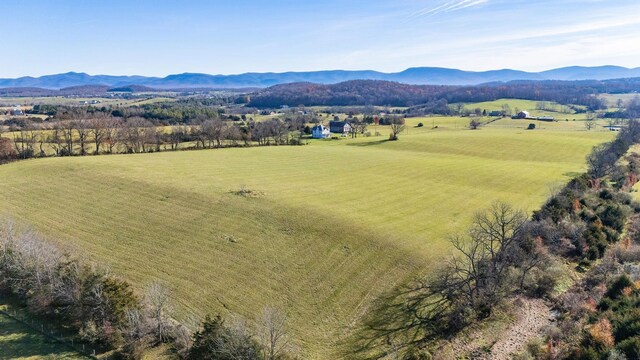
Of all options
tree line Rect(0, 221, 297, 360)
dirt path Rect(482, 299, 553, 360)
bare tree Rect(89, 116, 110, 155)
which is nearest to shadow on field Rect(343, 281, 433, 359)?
dirt path Rect(482, 299, 553, 360)

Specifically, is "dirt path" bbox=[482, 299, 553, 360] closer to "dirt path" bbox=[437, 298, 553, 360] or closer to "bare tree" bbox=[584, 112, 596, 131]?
"dirt path" bbox=[437, 298, 553, 360]

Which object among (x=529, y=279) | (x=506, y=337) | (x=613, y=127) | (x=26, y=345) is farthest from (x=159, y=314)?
(x=613, y=127)

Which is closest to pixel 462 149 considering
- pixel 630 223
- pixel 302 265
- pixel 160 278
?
pixel 630 223

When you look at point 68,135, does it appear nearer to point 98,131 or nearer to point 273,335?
point 98,131

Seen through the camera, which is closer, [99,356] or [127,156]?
[99,356]

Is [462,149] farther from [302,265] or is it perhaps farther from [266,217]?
[302,265]

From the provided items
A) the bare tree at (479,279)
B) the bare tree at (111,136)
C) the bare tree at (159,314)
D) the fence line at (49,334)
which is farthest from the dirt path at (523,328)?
the bare tree at (111,136)
